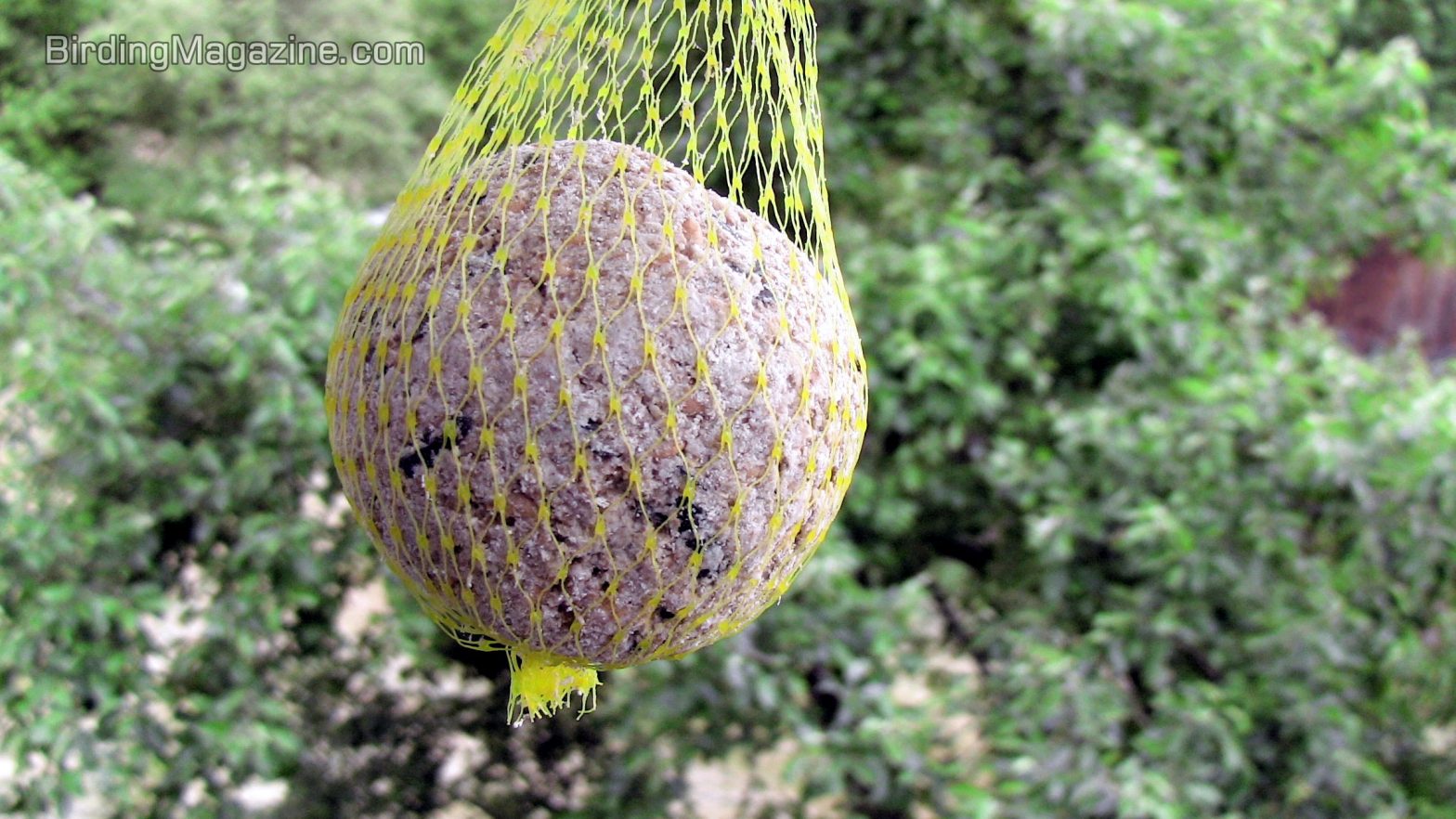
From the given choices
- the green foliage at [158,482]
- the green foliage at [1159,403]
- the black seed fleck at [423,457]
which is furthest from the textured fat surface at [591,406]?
the green foliage at [1159,403]

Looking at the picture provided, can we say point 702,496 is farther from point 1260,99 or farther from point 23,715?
point 1260,99

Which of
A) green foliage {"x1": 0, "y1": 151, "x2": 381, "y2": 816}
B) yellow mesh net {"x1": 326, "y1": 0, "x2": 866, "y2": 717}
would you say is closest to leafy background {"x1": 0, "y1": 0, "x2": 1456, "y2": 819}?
green foliage {"x1": 0, "y1": 151, "x2": 381, "y2": 816}

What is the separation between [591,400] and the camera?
A: 103 centimetres

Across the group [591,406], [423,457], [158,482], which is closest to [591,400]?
[591,406]

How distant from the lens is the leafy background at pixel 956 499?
2445 millimetres

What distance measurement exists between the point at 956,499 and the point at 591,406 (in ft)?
6.40

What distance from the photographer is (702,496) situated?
A: 105 centimetres

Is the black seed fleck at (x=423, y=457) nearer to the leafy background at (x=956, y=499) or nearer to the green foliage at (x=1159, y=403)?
the leafy background at (x=956, y=499)

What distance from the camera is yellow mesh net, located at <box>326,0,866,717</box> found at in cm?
103

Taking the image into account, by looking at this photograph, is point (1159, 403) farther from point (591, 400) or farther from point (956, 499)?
point (591, 400)

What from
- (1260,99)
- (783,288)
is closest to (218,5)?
(1260,99)

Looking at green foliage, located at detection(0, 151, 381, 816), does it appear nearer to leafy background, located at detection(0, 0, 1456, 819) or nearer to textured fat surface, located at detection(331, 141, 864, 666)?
leafy background, located at detection(0, 0, 1456, 819)

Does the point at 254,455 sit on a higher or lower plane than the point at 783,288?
lower

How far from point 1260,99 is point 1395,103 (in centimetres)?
29
